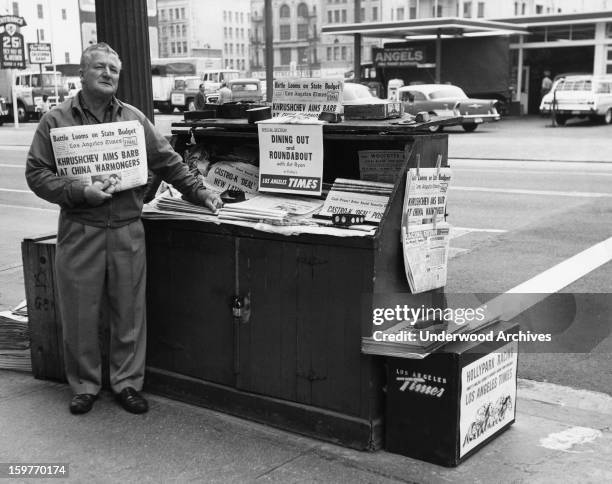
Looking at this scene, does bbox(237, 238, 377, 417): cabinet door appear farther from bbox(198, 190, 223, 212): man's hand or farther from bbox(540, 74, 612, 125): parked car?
bbox(540, 74, 612, 125): parked car

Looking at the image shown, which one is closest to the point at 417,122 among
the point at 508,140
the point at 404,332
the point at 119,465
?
the point at 404,332

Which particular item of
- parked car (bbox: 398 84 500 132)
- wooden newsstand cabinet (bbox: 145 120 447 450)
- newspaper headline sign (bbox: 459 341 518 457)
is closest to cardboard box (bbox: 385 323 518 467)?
newspaper headline sign (bbox: 459 341 518 457)

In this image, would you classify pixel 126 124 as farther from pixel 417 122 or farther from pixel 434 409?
pixel 434 409

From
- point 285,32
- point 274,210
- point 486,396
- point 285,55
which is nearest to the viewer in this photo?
point 486,396

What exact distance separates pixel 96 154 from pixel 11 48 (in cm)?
3511

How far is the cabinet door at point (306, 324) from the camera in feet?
12.3

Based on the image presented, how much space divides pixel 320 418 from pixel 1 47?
36.9m

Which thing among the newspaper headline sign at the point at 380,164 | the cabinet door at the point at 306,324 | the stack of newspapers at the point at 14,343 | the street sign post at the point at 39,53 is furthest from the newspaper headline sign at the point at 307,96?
the street sign post at the point at 39,53

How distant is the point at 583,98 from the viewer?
94.3 feet

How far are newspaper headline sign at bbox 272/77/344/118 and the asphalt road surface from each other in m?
2.22

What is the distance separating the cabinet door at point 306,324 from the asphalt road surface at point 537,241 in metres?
1.81

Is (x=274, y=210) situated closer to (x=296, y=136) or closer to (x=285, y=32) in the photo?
(x=296, y=136)

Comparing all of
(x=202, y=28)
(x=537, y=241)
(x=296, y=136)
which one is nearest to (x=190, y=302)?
(x=296, y=136)

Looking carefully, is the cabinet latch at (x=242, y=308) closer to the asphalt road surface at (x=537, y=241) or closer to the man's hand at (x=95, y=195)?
the man's hand at (x=95, y=195)
